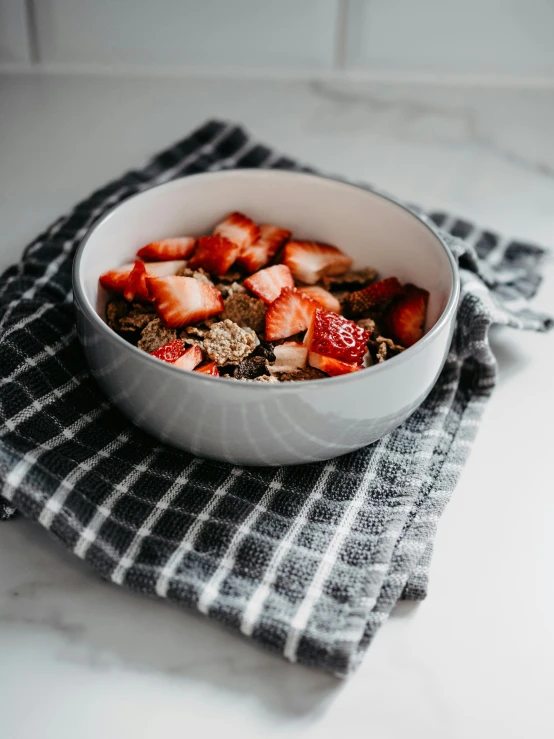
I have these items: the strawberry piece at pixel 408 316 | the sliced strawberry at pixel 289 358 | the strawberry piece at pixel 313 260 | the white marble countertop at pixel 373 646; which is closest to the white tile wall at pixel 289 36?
the white marble countertop at pixel 373 646

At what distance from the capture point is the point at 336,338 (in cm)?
78

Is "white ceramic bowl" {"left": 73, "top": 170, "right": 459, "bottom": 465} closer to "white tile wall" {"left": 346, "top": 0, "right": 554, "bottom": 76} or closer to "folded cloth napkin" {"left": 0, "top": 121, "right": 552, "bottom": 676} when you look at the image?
"folded cloth napkin" {"left": 0, "top": 121, "right": 552, "bottom": 676}

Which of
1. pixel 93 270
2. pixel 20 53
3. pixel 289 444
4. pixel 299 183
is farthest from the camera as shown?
pixel 20 53

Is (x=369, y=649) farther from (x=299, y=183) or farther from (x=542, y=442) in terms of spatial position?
(x=299, y=183)

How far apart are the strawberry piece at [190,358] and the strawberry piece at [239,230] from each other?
A: 20 cm

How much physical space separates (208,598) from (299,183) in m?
0.54

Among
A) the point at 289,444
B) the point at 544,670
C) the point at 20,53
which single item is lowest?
the point at 544,670

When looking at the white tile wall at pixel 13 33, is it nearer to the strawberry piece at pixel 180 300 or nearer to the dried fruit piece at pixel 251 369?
the strawberry piece at pixel 180 300

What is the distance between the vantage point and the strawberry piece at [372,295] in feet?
2.91

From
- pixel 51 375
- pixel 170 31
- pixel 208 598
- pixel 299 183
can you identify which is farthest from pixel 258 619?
pixel 170 31

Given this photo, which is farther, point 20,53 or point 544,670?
point 20,53

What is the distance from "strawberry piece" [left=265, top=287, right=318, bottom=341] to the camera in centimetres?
82

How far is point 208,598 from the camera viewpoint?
634 millimetres

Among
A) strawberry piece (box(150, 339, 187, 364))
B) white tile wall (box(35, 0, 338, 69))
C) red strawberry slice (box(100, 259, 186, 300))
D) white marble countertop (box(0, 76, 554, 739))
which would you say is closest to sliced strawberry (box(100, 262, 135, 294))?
red strawberry slice (box(100, 259, 186, 300))
